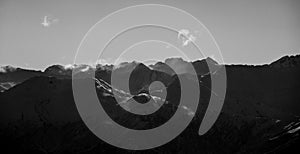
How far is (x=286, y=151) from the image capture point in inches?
7825

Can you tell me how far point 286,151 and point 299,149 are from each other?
25.2ft

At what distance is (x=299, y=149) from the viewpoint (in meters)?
193
